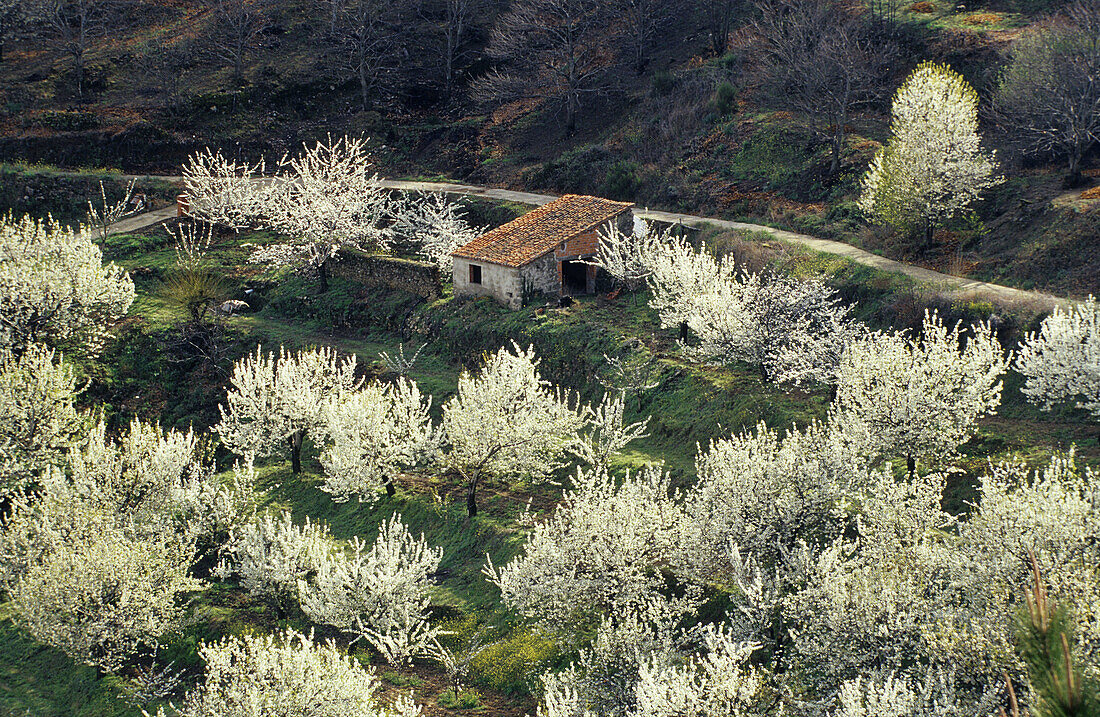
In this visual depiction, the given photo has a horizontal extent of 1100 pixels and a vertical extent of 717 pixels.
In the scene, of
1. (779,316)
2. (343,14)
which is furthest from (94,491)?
(343,14)

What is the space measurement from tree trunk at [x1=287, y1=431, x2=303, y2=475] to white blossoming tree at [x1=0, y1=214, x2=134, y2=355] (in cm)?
1433

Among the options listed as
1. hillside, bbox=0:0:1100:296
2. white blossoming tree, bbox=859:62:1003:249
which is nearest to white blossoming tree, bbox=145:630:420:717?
hillside, bbox=0:0:1100:296

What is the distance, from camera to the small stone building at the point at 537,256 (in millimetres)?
54312

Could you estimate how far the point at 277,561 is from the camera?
3734cm

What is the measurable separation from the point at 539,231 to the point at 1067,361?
2910 centimetres

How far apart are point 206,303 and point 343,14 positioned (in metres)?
39.5

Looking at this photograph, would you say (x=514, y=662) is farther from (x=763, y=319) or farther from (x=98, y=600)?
(x=763, y=319)

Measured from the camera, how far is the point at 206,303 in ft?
192

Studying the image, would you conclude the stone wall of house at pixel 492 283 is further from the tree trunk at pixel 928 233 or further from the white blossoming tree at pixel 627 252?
the tree trunk at pixel 928 233

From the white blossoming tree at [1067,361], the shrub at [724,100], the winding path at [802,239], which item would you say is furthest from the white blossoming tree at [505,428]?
the shrub at [724,100]

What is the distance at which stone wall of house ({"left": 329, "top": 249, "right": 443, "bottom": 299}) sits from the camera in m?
57.9

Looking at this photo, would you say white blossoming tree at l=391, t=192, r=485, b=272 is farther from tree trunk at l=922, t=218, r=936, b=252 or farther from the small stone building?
tree trunk at l=922, t=218, r=936, b=252

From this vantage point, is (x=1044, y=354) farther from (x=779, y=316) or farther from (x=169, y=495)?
(x=169, y=495)

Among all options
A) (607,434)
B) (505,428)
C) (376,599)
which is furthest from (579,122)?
(376,599)
